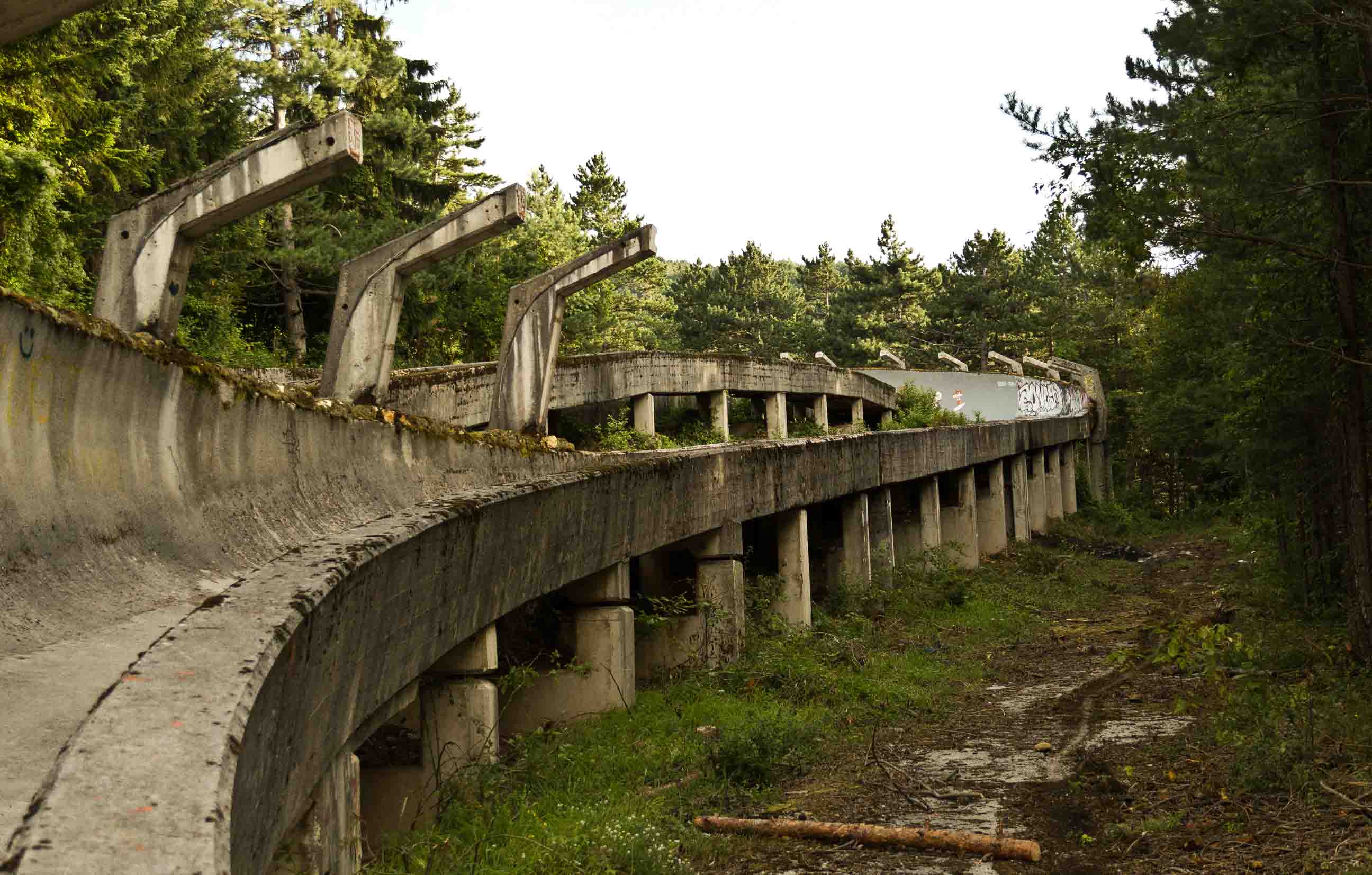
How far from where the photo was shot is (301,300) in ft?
104

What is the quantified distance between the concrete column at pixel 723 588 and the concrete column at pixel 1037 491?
950 inches

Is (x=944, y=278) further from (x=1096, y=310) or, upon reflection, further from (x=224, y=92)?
(x=224, y=92)

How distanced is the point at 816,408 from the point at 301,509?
23.5m

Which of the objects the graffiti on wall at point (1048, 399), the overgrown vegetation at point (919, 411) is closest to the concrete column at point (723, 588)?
the overgrown vegetation at point (919, 411)

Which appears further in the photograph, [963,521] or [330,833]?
[963,521]

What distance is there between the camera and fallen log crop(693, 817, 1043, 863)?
812 cm

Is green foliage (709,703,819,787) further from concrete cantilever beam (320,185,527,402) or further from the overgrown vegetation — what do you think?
the overgrown vegetation

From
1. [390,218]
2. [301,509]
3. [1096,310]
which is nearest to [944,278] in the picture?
[1096,310]

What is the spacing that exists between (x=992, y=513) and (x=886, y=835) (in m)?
23.6

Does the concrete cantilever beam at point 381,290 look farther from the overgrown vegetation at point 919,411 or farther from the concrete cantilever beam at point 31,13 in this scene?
the overgrown vegetation at point 919,411

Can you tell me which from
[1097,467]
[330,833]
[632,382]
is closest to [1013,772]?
[330,833]

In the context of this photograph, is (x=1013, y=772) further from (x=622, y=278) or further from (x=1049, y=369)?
(x=622, y=278)

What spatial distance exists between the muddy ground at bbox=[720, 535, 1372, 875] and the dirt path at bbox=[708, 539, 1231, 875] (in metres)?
0.02

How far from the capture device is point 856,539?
20609mm
